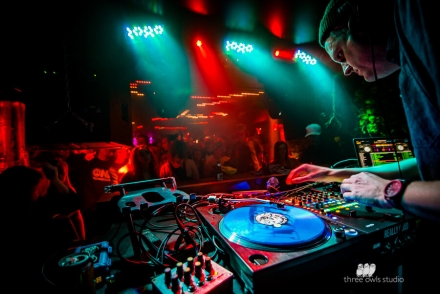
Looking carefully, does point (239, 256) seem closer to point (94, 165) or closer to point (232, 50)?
point (232, 50)

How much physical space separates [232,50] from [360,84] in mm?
2780

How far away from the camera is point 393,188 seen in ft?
2.23

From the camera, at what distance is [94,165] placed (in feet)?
12.7

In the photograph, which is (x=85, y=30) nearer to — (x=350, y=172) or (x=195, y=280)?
(x=195, y=280)

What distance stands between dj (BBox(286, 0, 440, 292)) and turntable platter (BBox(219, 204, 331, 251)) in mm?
252

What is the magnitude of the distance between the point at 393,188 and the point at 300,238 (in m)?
0.41

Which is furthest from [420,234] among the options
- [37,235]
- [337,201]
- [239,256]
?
[37,235]

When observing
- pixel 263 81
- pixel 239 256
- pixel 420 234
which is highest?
pixel 263 81

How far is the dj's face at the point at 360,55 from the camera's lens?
81cm

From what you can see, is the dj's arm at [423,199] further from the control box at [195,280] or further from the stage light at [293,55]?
the stage light at [293,55]

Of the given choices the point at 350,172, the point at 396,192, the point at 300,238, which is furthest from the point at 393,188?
the point at 350,172

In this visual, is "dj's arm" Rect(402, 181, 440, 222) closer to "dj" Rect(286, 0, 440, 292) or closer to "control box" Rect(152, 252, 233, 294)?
"dj" Rect(286, 0, 440, 292)

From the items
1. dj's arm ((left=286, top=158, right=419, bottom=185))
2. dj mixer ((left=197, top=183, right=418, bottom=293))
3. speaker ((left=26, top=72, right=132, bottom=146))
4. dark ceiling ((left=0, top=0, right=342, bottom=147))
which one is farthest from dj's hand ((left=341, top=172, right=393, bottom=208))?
speaker ((left=26, top=72, right=132, bottom=146))

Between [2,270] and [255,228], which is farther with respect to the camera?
[2,270]
